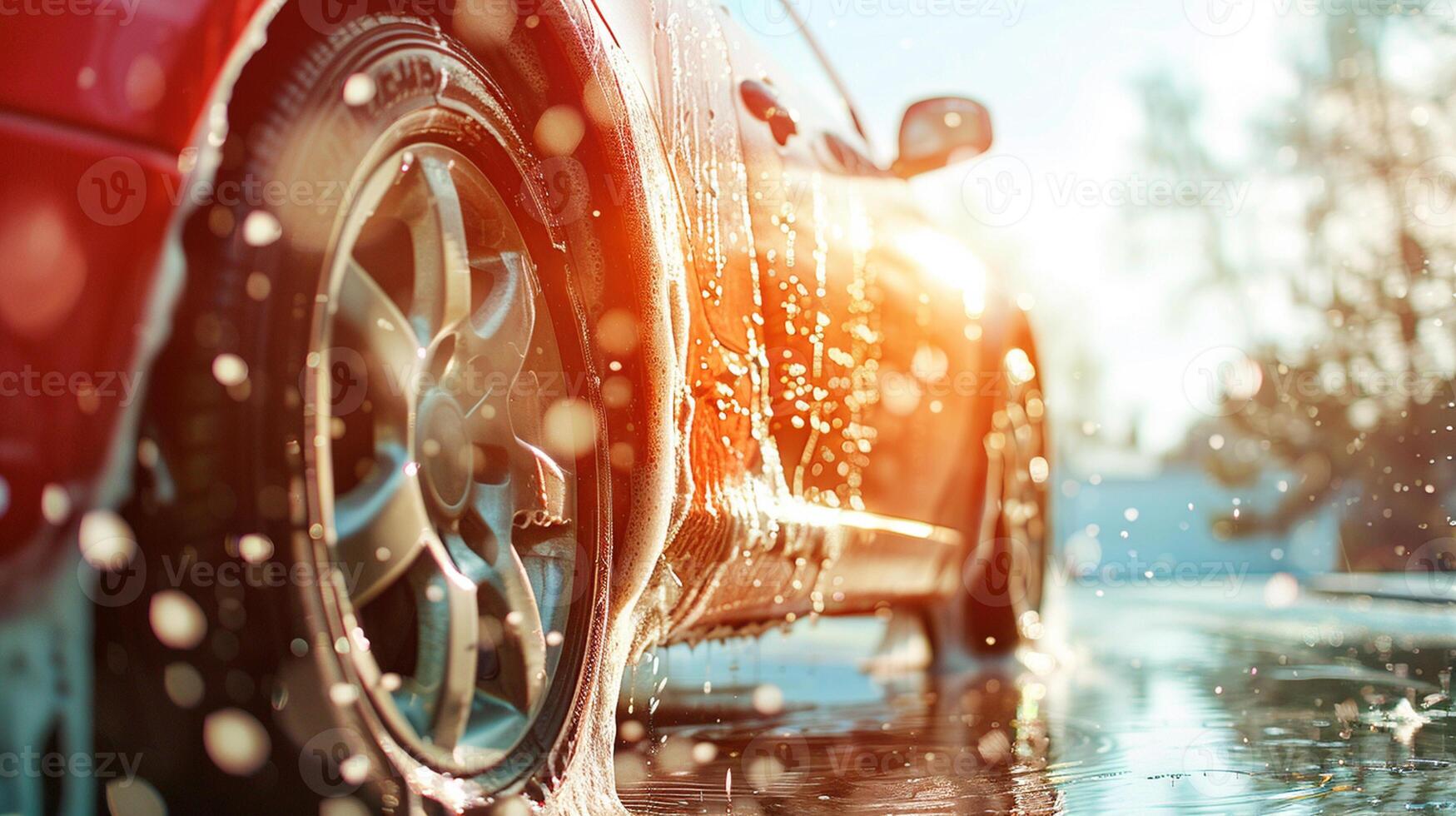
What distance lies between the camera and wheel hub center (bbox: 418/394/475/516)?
1853 millimetres

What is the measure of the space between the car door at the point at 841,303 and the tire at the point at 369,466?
0.75 meters

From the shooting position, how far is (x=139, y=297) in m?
1.34

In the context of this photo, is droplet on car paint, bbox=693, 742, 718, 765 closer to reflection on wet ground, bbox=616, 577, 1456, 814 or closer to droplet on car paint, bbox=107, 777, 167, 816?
reflection on wet ground, bbox=616, 577, 1456, 814

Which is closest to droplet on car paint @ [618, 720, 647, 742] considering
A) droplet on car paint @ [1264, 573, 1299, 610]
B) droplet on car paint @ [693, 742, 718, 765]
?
droplet on car paint @ [693, 742, 718, 765]

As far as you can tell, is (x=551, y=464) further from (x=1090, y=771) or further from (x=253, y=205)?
(x=1090, y=771)

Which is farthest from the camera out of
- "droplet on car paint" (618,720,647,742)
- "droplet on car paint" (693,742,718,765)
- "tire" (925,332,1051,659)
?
"tire" (925,332,1051,659)

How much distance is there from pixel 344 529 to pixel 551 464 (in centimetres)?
50

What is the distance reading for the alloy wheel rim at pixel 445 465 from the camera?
5.38 feet

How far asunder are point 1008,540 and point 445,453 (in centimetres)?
334

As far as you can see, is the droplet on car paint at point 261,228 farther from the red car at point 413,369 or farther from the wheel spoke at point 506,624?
the wheel spoke at point 506,624

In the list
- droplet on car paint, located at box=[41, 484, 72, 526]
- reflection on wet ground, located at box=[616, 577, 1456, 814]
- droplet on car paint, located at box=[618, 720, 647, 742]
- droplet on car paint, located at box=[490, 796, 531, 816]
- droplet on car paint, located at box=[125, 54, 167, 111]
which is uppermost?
droplet on car paint, located at box=[125, 54, 167, 111]

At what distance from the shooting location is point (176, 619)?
1349 millimetres

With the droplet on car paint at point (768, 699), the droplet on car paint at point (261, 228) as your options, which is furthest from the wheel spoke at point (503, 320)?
the droplet on car paint at point (768, 699)

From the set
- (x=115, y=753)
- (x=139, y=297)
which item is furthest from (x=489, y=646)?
(x=139, y=297)
